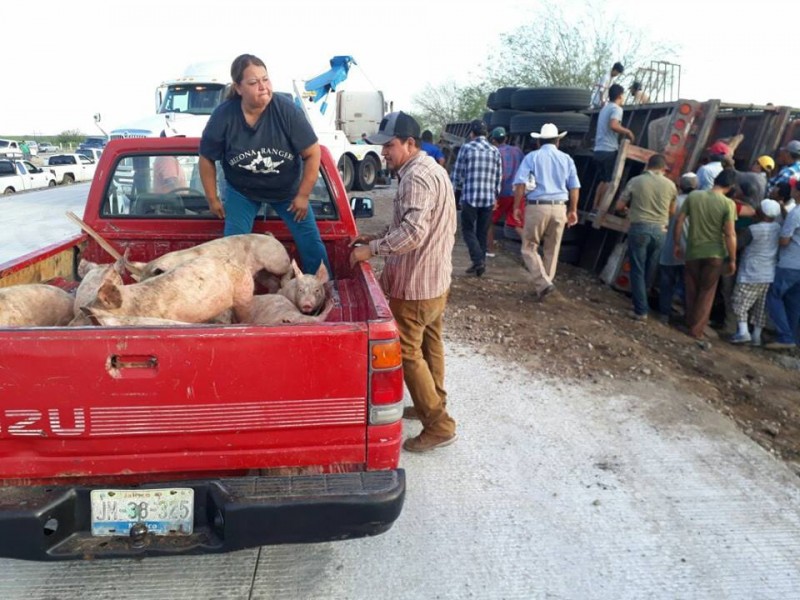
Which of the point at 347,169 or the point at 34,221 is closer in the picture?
the point at 34,221

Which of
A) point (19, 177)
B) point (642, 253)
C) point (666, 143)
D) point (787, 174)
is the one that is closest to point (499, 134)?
point (666, 143)

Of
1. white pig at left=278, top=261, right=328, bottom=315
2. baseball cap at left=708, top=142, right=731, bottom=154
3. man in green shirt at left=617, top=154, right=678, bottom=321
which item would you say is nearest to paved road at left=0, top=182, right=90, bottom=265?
white pig at left=278, top=261, right=328, bottom=315

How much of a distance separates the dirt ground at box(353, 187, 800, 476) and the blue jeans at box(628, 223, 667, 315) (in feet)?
0.89

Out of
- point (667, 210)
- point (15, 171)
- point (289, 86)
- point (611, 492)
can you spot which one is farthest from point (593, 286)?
point (15, 171)

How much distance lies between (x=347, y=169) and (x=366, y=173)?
1353 millimetres

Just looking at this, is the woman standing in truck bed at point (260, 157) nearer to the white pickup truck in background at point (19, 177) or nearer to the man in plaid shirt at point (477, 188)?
the man in plaid shirt at point (477, 188)

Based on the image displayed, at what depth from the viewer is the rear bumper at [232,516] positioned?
2.13m

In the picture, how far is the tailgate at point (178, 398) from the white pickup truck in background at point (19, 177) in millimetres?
24168

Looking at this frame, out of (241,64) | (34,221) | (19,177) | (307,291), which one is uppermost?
(241,64)

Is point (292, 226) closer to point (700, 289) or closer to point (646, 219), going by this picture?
point (646, 219)

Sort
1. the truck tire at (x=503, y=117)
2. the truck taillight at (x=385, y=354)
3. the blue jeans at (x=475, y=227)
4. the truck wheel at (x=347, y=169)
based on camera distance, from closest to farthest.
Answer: the truck taillight at (x=385, y=354)
the blue jeans at (x=475, y=227)
the truck tire at (x=503, y=117)
the truck wheel at (x=347, y=169)

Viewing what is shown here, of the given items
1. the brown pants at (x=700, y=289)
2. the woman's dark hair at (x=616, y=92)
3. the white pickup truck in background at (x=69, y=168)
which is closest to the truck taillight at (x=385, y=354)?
→ the brown pants at (x=700, y=289)

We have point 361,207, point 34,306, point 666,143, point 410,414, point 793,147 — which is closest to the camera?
point 34,306

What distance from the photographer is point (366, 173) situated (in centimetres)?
1930
